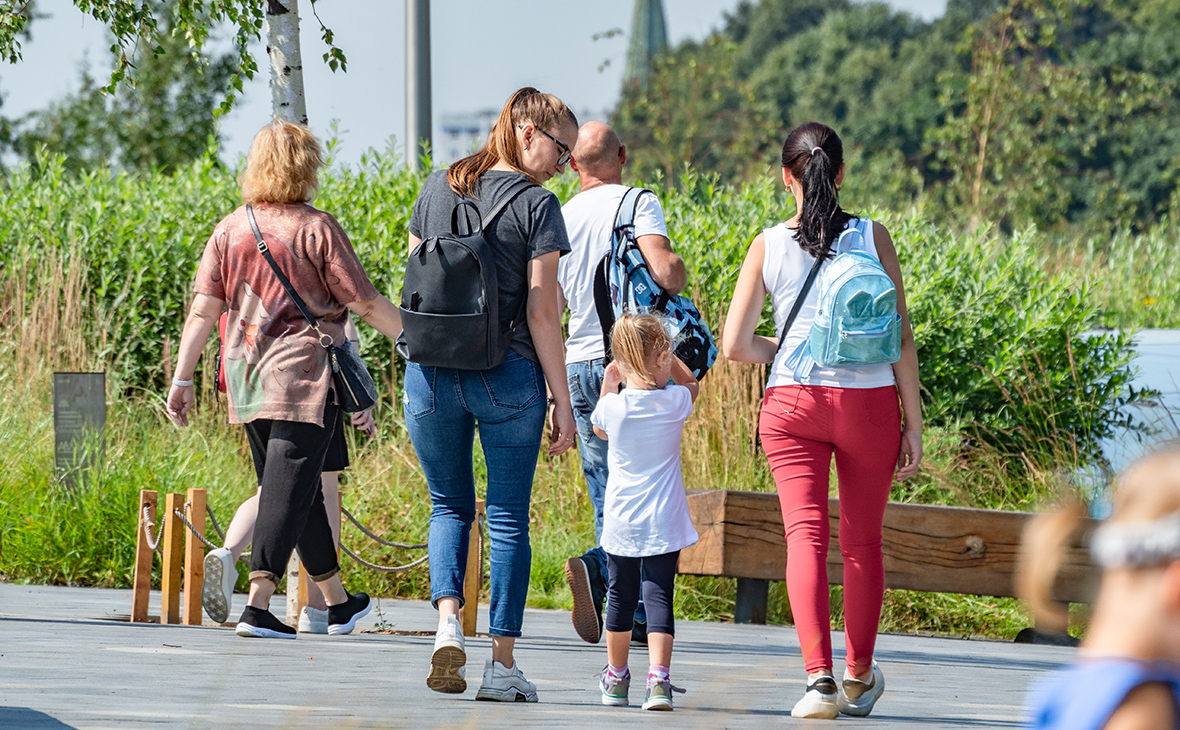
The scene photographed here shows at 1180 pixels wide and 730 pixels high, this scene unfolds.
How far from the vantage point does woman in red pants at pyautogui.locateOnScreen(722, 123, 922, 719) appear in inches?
159

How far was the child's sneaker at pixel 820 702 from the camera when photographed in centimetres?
388

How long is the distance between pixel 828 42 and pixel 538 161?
76.6m

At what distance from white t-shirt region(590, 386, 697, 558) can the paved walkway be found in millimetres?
472

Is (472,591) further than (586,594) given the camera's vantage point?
Yes

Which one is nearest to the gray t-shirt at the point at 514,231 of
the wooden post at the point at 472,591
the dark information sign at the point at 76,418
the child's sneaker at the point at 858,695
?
the child's sneaker at the point at 858,695

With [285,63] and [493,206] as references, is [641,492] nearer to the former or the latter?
[493,206]

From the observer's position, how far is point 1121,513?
128cm

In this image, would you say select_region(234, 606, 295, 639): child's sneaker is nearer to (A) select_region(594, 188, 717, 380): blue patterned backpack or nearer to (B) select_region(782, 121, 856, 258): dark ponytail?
(A) select_region(594, 188, 717, 380): blue patterned backpack

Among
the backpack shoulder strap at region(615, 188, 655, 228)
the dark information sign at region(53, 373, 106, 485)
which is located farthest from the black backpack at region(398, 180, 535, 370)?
the dark information sign at region(53, 373, 106, 485)

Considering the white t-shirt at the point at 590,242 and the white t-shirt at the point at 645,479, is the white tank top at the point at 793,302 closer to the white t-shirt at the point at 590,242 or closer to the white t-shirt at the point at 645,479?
the white t-shirt at the point at 645,479

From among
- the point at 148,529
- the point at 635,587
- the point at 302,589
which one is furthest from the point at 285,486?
the point at 635,587

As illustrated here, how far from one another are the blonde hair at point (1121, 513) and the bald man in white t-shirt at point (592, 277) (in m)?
3.67

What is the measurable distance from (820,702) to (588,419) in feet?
5.20

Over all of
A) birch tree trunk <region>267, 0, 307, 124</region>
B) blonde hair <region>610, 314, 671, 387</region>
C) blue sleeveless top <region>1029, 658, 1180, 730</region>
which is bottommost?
blue sleeveless top <region>1029, 658, 1180, 730</region>
